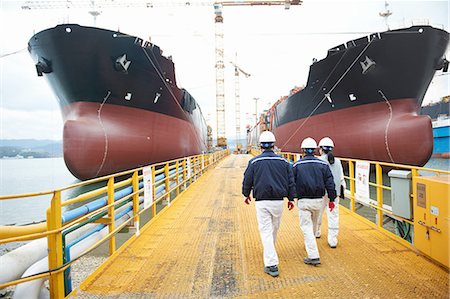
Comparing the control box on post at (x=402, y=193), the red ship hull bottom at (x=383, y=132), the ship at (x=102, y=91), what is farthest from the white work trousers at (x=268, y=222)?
the red ship hull bottom at (x=383, y=132)

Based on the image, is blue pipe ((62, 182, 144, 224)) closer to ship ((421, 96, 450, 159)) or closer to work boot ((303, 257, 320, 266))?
work boot ((303, 257, 320, 266))

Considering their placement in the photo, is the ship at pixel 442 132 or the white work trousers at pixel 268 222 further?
the ship at pixel 442 132

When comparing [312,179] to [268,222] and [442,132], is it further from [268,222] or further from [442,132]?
[442,132]

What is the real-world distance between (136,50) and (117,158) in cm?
500

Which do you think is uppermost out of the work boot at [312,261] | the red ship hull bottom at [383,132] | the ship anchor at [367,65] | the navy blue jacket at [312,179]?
the ship anchor at [367,65]

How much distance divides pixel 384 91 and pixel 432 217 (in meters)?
11.7

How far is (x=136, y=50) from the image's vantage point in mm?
13469

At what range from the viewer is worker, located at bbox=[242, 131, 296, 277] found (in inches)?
124

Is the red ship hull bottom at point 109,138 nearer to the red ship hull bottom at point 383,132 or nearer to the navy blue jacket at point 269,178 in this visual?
the red ship hull bottom at point 383,132

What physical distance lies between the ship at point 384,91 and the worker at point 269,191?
11648 mm

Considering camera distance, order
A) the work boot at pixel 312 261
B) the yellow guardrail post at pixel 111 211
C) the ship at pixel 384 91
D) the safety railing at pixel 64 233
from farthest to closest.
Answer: the ship at pixel 384 91
the yellow guardrail post at pixel 111 211
the work boot at pixel 312 261
the safety railing at pixel 64 233

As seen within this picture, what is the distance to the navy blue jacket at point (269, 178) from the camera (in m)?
3.14

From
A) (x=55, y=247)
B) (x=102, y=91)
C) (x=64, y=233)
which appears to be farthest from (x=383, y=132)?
(x=55, y=247)

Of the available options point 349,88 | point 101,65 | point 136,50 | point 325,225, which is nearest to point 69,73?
point 101,65
